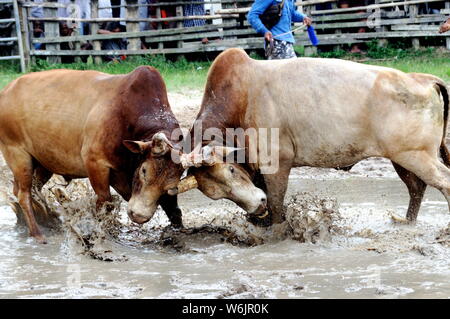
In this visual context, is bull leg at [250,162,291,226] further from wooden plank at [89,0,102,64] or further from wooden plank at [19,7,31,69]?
wooden plank at [19,7,31,69]

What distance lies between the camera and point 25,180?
27.6 ft

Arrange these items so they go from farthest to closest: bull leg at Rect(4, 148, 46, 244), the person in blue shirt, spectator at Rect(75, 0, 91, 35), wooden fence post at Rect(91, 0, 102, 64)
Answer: spectator at Rect(75, 0, 91, 35)
wooden fence post at Rect(91, 0, 102, 64)
the person in blue shirt
bull leg at Rect(4, 148, 46, 244)

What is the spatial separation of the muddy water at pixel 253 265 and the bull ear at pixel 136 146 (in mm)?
980

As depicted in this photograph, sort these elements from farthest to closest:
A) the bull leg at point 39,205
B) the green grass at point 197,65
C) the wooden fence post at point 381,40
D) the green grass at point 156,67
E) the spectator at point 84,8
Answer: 1. the spectator at point 84,8
2. the wooden fence post at point 381,40
3. the green grass at point 156,67
4. the green grass at point 197,65
5. the bull leg at point 39,205

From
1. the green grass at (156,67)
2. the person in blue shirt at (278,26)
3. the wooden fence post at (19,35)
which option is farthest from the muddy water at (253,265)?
the wooden fence post at (19,35)

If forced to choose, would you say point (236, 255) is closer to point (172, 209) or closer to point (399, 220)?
point (172, 209)

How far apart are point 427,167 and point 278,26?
3896 mm

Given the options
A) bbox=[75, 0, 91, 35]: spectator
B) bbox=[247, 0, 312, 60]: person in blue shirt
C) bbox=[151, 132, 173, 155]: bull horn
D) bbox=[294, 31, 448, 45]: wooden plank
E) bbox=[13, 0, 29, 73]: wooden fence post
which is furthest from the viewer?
bbox=[75, 0, 91, 35]: spectator

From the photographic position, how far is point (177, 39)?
690 inches

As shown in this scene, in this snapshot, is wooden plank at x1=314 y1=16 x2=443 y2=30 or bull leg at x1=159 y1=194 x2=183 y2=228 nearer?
bull leg at x1=159 y1=194 x2=183 y2=228

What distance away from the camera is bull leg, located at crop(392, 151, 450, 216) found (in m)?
7.36

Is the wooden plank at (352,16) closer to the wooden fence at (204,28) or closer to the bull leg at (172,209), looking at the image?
the wooden fence at (204,28)

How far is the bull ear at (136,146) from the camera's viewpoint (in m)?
7.21

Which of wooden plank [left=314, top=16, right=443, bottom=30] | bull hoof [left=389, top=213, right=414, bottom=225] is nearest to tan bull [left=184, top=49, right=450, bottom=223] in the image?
bull hoof [left=389, top=213, right=414, bottom=225]
